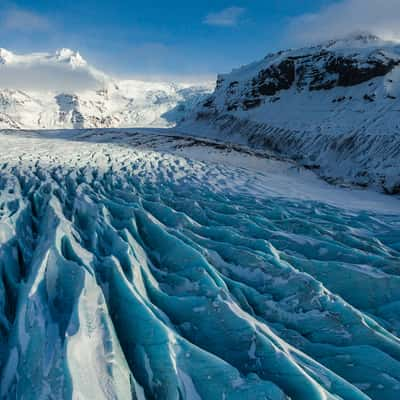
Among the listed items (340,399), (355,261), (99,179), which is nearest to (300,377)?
(340,399)

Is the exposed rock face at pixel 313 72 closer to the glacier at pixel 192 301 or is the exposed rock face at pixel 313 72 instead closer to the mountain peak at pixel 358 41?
the mountain peak at pixel 358 41

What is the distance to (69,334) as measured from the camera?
2.49 meters

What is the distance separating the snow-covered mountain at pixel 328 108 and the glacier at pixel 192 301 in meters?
8.30

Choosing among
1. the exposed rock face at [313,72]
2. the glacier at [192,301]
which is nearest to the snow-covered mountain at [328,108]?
the exposed rock face at [313,72]

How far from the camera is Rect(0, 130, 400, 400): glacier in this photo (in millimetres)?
2365

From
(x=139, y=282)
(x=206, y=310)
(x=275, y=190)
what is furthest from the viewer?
(x=275, y=190)

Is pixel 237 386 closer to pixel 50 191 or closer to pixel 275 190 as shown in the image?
pixel 50 191

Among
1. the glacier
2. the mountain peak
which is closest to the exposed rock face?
the mountain peak

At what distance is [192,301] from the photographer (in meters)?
3.14

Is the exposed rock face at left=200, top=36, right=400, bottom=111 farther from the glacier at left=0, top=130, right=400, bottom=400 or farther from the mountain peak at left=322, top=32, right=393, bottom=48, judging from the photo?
the glacier at left=0, top=130, right=400, bottom=400

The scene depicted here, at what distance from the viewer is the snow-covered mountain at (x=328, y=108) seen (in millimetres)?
14922

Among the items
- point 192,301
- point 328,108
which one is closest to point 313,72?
point 328,108

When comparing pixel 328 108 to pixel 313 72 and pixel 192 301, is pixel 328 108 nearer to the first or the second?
pixel 313 72

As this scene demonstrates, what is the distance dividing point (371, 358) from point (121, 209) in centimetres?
411
